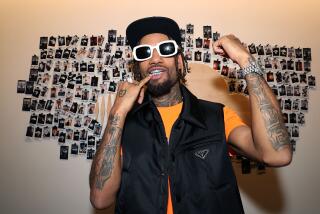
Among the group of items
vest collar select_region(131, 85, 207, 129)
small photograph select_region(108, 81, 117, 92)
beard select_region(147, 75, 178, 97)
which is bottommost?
vest collar select_region(131, 85, 207, 129)

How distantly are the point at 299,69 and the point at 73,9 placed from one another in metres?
2.07

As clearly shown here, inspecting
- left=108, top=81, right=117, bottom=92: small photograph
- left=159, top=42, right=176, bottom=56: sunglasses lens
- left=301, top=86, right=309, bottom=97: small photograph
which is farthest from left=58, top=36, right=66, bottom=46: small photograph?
left=301, top=86, right=309, bottom=97: small photograph

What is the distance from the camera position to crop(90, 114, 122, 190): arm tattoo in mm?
1131

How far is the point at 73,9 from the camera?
2256mm

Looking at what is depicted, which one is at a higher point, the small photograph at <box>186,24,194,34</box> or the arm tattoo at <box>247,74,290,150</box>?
Answer: the small photograph at <box>186,24,194,34</box>

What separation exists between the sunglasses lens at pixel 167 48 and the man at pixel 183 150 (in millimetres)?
153

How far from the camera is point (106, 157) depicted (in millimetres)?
1141

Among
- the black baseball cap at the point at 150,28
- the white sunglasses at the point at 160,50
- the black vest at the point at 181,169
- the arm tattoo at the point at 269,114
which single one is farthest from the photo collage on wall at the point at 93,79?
the arm tattoo at the point at 269,114

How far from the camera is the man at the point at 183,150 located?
3.55ft

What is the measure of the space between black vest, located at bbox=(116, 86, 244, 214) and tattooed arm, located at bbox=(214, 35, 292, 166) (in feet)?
0.48

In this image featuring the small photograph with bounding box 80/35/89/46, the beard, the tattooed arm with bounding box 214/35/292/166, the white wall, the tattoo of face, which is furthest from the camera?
the small photograph with bounding box 80/35/89/46

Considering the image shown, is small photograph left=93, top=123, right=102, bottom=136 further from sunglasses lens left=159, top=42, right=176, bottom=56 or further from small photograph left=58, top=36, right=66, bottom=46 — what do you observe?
sunglasses lens left=159, top=42, right=176, bottom=56

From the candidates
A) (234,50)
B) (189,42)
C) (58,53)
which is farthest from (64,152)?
(234,50)

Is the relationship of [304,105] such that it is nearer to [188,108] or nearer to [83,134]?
[188,108]
